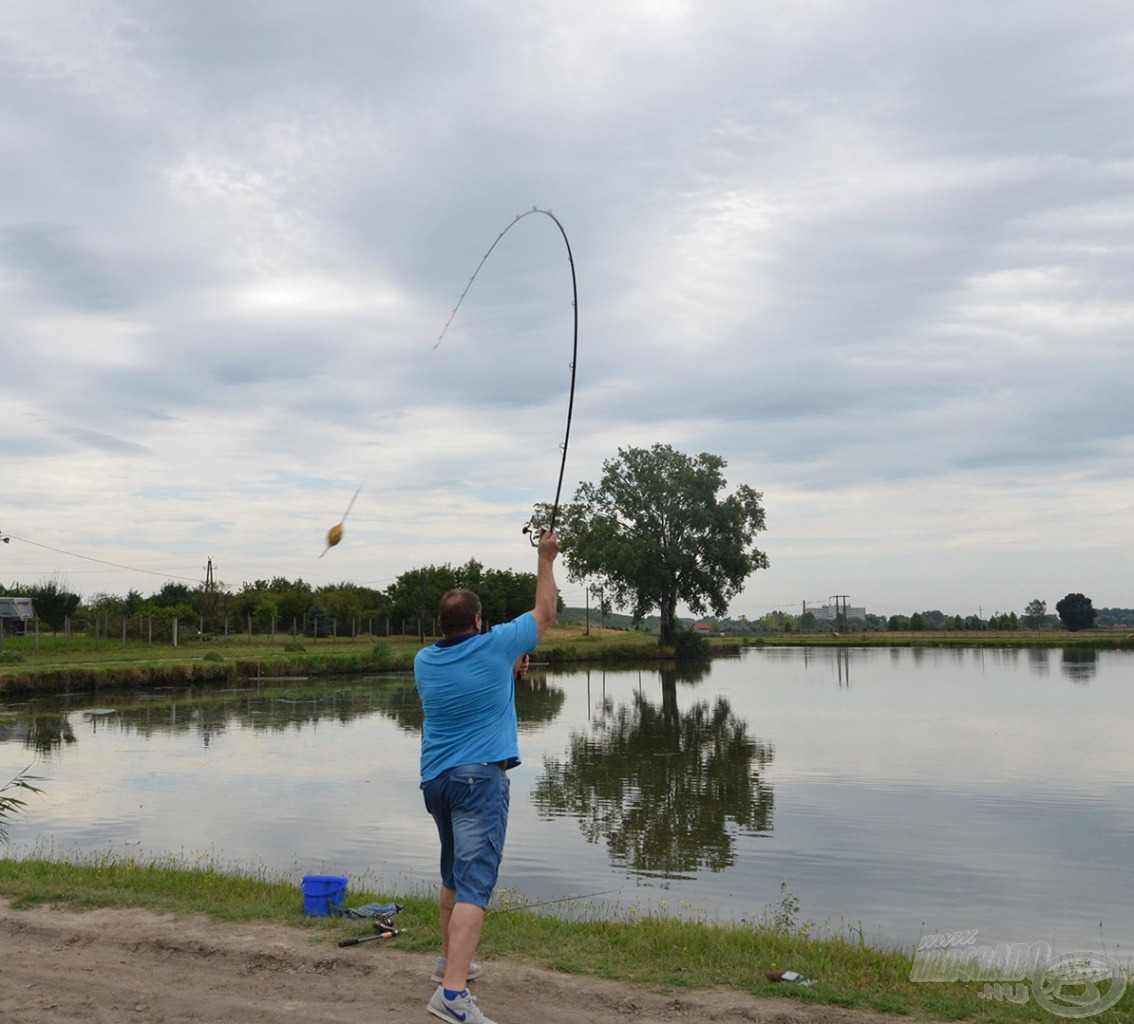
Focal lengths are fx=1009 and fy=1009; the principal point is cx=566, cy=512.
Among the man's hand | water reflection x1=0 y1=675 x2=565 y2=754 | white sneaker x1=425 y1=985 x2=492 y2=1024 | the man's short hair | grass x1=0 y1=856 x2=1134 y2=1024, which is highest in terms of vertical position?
the man's hand

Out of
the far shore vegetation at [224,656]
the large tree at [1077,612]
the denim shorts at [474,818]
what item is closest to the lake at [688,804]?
the denim shorts at [474,818]

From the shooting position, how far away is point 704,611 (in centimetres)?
6988

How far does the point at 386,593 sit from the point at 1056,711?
6513 centimetres

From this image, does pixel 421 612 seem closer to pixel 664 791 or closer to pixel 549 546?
pixel 664 791

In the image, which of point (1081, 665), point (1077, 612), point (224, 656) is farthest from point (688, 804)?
point (1077, 612)

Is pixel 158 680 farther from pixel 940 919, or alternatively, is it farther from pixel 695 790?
pixel 940 919

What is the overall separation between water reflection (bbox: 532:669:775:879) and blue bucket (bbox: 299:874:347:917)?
16.3ft

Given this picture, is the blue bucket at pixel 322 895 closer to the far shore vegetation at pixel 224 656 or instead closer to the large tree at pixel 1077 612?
the far shore vegetation at pixel 224 656

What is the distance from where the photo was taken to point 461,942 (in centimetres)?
480

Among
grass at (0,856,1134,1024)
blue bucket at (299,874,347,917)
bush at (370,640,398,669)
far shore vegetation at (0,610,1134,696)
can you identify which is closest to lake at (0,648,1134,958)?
grass at (0,856,1134,1024)

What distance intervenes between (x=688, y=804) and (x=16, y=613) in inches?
2295

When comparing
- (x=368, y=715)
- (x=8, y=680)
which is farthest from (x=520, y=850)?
(x=8, y=680)

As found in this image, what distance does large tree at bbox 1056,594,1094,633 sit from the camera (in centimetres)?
13112

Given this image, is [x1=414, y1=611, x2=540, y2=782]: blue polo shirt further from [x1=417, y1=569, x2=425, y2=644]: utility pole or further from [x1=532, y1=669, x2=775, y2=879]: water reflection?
[x1=417, y1=569, x2=425, y2=644]: utility pole
